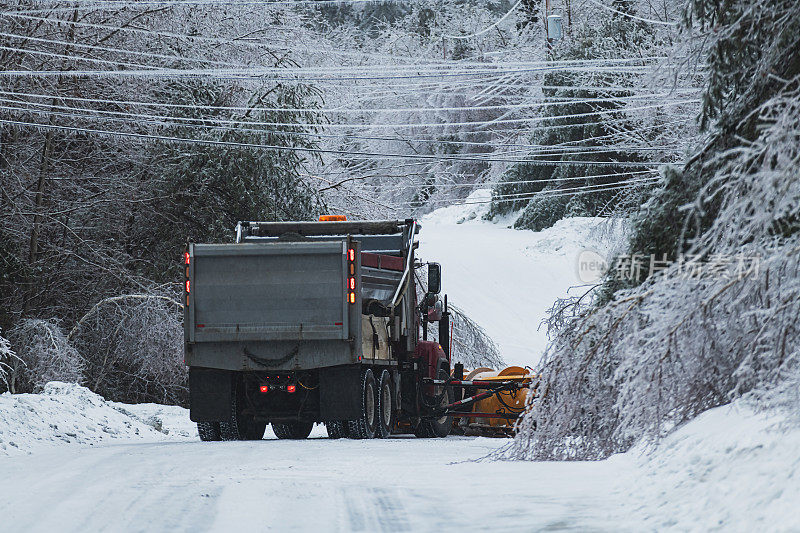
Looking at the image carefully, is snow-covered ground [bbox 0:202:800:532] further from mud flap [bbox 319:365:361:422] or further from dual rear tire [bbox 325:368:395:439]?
dual rear tire [bbox 325:368:395:439]

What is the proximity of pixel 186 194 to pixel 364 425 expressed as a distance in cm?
1275

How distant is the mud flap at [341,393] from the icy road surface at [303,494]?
263cm

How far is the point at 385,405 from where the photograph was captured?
15961 millimetres

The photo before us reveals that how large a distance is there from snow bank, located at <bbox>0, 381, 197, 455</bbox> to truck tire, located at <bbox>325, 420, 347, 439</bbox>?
3.05 meters

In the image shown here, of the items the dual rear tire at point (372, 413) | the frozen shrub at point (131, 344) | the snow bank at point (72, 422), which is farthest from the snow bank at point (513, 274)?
the dual rear tire at point (372, 413)

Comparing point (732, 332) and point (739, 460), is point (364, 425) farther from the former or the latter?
point (739, 460)

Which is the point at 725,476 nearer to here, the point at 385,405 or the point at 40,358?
the point at 385,405

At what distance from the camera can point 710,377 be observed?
9078mm

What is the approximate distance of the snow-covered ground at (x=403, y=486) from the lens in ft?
22.1

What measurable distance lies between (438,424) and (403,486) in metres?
9.11

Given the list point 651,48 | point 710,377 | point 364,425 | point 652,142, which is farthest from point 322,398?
point 651,48

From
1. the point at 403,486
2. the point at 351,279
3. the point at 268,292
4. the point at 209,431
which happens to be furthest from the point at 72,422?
the point at 403,486

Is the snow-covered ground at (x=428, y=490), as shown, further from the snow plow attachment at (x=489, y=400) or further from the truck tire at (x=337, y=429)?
the snow plow attachment at (x=489, y=400)

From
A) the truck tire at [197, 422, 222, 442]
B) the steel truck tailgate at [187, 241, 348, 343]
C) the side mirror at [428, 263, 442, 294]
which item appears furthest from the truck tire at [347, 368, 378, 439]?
the side mirror at [428, 263, 442, 294]
